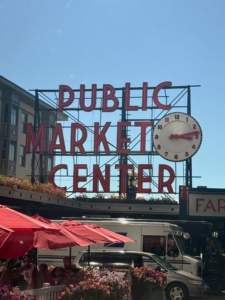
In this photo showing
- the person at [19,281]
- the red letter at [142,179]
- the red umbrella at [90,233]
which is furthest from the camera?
the red letter at [142,179]

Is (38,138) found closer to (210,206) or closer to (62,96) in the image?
(62,96)

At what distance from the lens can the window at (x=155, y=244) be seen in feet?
62.3

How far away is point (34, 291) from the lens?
847 cm

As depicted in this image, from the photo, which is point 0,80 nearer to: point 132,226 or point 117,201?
point 117,201

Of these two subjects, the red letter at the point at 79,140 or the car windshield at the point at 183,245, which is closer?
the car windshield at the point at 183,245

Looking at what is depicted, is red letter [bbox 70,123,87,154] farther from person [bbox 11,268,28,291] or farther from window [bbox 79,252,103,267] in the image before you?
person [bbox 11,268,28,291]

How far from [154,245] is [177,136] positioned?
16.6 meters

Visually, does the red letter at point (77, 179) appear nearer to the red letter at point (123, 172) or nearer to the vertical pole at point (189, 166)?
the red letter at point (123, 172)

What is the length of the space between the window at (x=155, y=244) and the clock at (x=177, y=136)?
16.0 meters

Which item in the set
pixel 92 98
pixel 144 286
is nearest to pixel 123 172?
pixel 92 98

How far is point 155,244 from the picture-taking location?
1914 cm

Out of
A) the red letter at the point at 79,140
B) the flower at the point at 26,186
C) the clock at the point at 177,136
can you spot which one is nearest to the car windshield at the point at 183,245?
the flower at the point at 26,186

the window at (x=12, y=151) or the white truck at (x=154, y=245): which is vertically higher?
the window at (x=12, y=151)

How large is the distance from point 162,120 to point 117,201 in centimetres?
673
